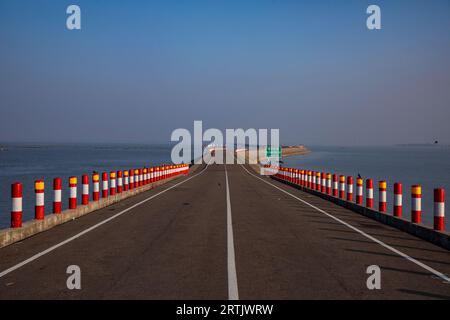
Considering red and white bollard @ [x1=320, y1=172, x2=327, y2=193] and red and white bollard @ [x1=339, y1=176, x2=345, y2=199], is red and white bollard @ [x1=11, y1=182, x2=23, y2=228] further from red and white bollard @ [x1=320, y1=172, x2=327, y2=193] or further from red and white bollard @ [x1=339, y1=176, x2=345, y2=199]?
red and white bollard @ [x1=320, y1=172, x2=327, y2=193]

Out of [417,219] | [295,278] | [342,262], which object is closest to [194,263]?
[295,278]

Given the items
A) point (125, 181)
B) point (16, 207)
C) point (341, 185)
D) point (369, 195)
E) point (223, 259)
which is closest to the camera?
point (223, 259)

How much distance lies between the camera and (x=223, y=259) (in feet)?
30.0

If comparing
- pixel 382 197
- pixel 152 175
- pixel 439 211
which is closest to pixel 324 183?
pixel 382 197

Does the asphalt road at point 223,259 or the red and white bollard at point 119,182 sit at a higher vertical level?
the red and white bollard at point 119,182

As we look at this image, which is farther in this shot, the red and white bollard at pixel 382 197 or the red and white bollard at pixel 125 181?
the red and white bollard at pixel 125 181

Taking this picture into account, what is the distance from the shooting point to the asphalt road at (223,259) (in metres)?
7.12

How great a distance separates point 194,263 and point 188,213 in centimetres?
740

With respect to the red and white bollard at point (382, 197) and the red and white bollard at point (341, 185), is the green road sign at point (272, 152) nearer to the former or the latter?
the red and white bollard at point (341, 185)

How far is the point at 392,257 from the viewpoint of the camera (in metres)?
9.56

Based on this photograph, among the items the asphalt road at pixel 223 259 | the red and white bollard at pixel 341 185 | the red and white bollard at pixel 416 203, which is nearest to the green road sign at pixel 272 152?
the red and white bollard at pixel 341 185

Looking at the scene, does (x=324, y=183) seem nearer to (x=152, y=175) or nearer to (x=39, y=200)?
(x=152, y=175)

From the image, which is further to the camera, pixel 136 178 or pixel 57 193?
pixel 136 178

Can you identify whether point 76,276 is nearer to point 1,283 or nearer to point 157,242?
point 1,283
